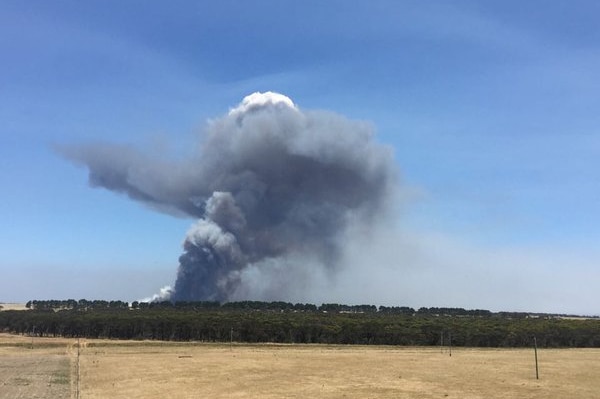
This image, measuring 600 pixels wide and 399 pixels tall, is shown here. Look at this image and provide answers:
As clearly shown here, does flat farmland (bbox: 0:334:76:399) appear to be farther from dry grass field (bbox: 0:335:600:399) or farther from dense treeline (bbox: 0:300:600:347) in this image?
dense treeline (bbox: 0:300:600:347)

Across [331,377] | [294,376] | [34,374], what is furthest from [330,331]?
[34,374]

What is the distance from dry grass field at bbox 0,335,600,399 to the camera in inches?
2130

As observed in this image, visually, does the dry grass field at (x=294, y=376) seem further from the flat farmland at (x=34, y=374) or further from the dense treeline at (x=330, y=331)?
the dense treeline at (x=330, y=331)

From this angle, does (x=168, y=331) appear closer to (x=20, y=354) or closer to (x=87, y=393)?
(x=20, y=354)

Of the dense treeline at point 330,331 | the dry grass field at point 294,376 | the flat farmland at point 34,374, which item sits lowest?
the flat farmland at point 34,374

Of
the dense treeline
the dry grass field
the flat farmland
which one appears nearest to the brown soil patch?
the dry grass field

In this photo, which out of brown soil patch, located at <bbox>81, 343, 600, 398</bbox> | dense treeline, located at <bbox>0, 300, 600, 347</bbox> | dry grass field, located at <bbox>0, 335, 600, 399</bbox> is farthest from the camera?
dense treeline, located at <bbox>0, 300, 600, 347</bbox>

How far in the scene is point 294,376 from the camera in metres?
68.1

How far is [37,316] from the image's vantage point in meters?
180

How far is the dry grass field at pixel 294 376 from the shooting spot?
54.1 meters

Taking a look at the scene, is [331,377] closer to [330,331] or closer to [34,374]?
[34,374]

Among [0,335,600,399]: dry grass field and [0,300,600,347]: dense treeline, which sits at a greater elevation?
[0,300,600,347]: dense treeline

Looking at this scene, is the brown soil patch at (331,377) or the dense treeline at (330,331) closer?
the brown soil patch at (331,377)

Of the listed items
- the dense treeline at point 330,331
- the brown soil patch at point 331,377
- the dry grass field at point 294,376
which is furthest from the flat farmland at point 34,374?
the dense treeline at point 330,331
